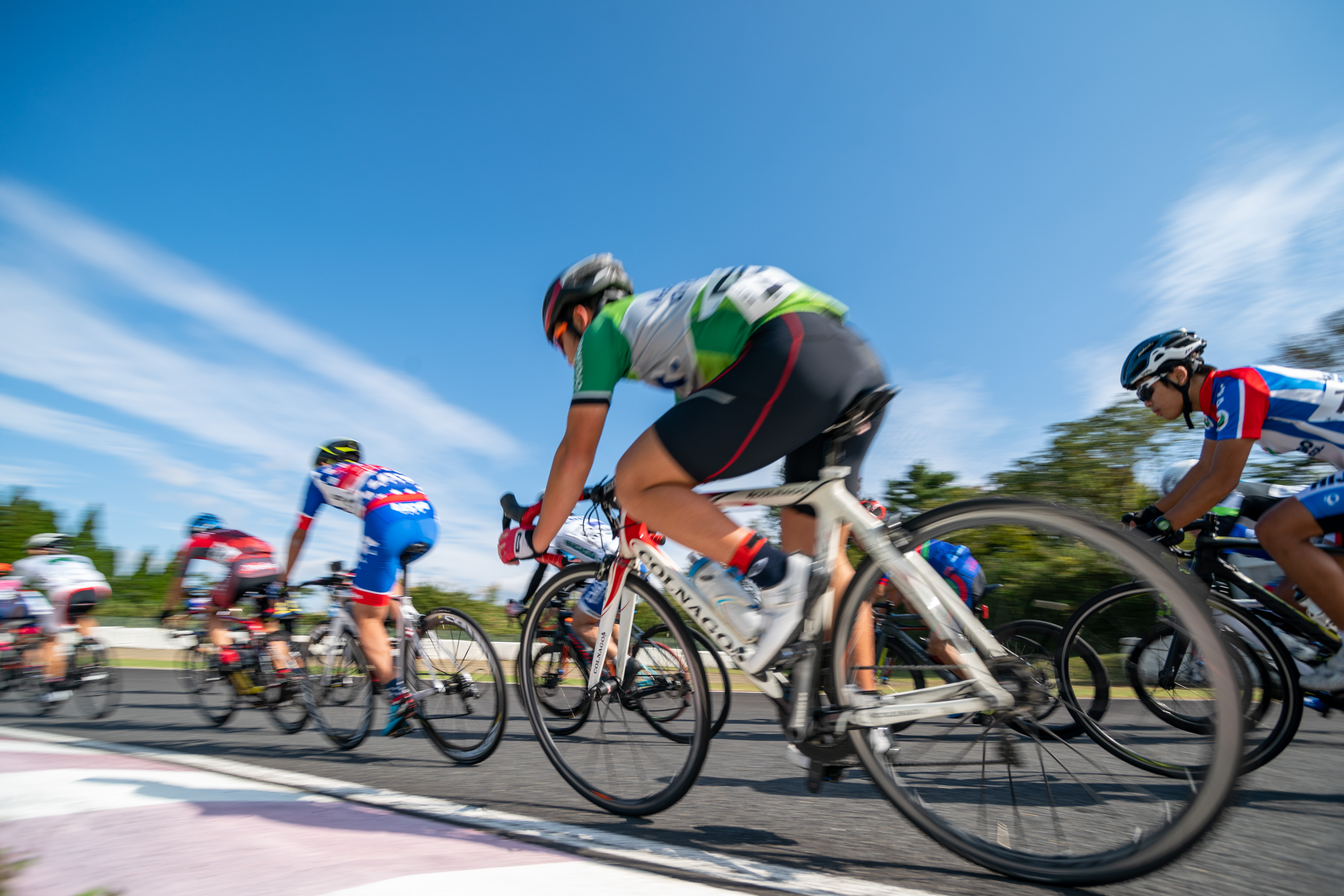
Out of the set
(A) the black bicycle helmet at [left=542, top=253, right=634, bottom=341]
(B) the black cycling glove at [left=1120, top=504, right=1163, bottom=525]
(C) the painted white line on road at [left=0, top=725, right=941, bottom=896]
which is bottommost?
(C) the painted white line on road at [left=0, top=725, right=941, bottom=896]

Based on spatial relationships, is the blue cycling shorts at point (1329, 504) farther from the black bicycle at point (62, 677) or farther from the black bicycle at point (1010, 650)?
the black bicycle at point (62, 677)

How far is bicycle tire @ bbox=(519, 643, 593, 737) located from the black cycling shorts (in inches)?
52.5

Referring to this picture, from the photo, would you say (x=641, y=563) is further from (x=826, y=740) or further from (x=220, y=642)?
(x=220, y=642)

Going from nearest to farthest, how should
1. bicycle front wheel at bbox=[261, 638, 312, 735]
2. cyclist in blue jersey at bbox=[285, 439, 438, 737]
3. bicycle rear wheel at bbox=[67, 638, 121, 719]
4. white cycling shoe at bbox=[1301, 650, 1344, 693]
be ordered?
white cycling shoe at bbox=[1301, 650, 1344, 693] < cyclist in blue jersey at bbox=[285, 439, 438, 737] < bicycle front wheel at bbox=[261, 638, 312, 735] < bicycle rear wheel at bbox=[67, 638, 121, 719]

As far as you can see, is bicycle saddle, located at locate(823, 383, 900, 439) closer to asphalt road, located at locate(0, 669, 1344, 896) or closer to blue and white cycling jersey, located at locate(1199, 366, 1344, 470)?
asphalt road, located at locate(0, 669, 1344, 896)

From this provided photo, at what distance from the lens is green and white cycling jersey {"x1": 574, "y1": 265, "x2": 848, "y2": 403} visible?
2.03 metres

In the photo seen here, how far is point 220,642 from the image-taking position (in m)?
5.12

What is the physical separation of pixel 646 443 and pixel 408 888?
1254 millimetres

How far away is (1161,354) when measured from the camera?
3.42 m

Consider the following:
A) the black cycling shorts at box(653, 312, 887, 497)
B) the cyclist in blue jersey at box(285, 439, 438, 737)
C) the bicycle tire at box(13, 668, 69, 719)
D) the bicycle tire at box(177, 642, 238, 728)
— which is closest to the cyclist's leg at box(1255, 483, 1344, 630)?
the black cycling shorts at box(653, 312, 887, 497)

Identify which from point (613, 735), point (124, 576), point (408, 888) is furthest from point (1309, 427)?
point (124, 576)

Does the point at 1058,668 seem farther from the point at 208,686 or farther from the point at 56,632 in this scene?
the point at 56,632

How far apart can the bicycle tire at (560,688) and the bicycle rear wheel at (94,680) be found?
455 cm

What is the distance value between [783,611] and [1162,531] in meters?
2.21
